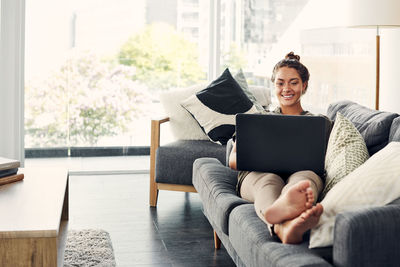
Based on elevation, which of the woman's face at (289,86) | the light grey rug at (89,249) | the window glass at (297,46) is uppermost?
the window glass at (297,46)

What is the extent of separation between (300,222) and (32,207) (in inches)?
45.0

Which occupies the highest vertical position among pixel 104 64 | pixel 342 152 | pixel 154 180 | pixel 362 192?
pixel 104 64

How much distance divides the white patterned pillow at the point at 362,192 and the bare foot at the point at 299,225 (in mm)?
41

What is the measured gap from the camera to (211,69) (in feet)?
18.9

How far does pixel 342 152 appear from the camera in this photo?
2.53 meters

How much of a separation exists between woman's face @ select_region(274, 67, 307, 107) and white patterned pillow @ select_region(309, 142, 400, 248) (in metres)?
0.86

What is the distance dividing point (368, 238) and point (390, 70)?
3039 mm

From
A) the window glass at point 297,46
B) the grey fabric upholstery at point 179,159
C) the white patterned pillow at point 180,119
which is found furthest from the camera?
the window glass at point 297,46

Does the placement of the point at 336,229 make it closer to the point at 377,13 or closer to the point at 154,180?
the point at 377,13

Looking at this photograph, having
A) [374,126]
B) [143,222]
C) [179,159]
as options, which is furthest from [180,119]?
[374,126]

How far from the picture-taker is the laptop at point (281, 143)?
8.07 ft

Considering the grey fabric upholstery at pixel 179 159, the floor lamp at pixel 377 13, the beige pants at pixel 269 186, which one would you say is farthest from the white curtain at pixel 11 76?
the beige pants at pixel 269 186

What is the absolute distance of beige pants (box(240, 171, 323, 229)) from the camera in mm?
2373

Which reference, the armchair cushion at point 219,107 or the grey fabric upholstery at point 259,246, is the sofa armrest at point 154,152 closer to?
the armchair cushion at point 219,107
